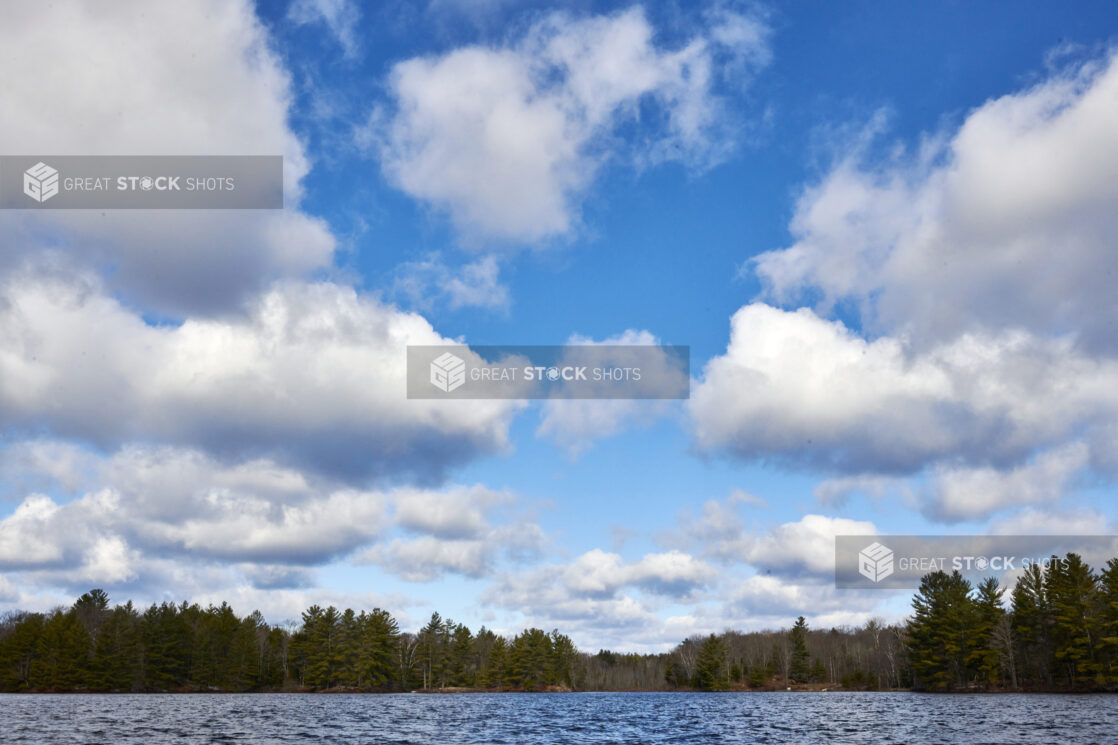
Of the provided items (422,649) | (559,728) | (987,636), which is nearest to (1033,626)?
(987,636)

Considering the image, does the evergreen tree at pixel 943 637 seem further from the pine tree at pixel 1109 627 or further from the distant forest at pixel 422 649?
the pine tree at pixel 1109 627

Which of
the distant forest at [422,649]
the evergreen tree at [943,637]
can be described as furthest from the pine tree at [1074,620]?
the evergreen tree at [943,637]

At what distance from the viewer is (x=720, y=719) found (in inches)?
3199

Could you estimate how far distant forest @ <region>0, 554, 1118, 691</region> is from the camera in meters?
114

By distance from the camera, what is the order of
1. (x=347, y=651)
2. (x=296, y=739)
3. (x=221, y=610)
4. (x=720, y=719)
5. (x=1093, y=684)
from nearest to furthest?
(x=296, y=739) → (x=720, y=719) → (x=1093, y=684) → (x=347, y=651) → (x=221, y=610)

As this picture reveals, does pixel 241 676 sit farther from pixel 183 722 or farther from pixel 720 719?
pixel 720 719

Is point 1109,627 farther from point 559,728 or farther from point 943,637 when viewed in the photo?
point 559,728

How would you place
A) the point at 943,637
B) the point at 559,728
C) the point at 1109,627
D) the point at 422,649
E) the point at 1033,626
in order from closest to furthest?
the point at 559,728, the point at 1109,627, the point at 1033,626, the point at 943,637, the point at 422,649

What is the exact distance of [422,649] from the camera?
586 ft

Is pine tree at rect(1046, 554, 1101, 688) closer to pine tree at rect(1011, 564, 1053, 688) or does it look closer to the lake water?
pine tree at rect(1011, 564, 1053, 688)

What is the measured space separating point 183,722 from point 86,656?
315 feet

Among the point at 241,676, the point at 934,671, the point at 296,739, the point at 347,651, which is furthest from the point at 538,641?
the point at 296,739

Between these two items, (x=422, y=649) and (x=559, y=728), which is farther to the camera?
(x=422, y=649)

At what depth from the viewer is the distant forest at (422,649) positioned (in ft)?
373
